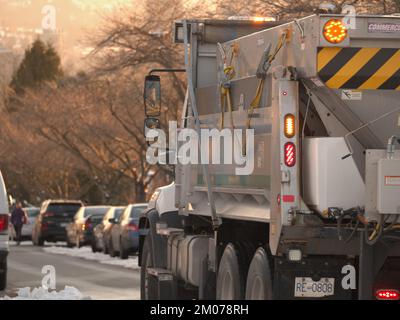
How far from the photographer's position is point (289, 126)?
444 inches

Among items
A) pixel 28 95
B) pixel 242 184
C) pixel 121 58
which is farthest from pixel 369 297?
pixel 28 95

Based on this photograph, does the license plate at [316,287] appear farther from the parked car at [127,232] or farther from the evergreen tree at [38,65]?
the evergreen tree at [38,65]

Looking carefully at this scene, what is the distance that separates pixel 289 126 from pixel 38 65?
86.0 metres

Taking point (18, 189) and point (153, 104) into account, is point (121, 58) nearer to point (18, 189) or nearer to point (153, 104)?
point (153, 104)

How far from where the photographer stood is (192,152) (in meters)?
14.7

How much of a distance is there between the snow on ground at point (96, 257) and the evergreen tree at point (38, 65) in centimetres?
5080

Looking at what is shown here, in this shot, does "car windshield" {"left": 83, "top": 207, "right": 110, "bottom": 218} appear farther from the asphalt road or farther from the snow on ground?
the asphalt road

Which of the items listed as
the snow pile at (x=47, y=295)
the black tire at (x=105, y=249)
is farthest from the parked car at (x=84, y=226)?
the snow pile at (x=47, y=295)

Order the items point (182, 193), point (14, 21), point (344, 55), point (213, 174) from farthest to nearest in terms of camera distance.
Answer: point (14, 21), point (182, 193), point (213, 174), point (344, 55)

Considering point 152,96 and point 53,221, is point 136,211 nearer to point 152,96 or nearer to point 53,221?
point 53,221

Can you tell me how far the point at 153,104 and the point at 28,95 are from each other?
50.5 meters

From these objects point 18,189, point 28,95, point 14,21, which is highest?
point 14,21

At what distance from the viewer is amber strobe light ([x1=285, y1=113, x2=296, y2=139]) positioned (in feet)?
37.0

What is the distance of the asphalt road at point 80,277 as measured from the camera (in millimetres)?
21484
